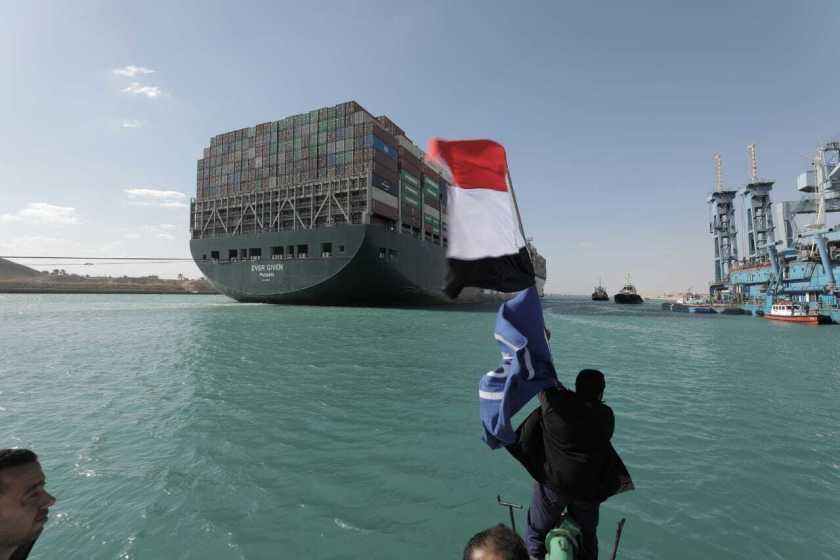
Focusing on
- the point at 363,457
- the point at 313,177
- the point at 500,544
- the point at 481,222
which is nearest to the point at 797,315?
the point at 363,457

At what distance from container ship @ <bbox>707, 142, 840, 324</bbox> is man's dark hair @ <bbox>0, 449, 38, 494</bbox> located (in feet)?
150

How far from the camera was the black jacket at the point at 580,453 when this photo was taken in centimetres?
258

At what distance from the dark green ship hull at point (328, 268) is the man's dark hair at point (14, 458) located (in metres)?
32.4

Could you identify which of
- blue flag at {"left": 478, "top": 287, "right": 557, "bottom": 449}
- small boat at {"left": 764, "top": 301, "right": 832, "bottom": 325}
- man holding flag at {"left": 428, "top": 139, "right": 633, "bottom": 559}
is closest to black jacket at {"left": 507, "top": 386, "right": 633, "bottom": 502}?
man holding flag at {"left": 428, "top": 139, "right": 633, "bottom": 559}

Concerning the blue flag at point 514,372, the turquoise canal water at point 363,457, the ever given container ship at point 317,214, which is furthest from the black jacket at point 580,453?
the ever given container ship at point 317,214

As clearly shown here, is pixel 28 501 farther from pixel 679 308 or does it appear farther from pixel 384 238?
pixel 679 308

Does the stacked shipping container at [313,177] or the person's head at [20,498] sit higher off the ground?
the stacked shipping container at [313,177]

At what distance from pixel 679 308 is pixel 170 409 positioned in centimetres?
6388

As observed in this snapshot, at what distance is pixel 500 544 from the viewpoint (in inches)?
62.2

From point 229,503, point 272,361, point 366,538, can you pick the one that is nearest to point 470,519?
point 366,538

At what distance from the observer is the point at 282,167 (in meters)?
42.5

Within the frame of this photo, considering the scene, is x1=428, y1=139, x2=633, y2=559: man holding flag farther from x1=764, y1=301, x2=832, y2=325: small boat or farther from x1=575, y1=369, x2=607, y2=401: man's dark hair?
x1=764, y1=301, x2=832, y2=325: small boat

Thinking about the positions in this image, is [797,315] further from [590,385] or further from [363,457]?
[590,385]

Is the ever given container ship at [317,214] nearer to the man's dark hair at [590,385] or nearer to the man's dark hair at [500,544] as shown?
the man's dark hair at [590,385]
